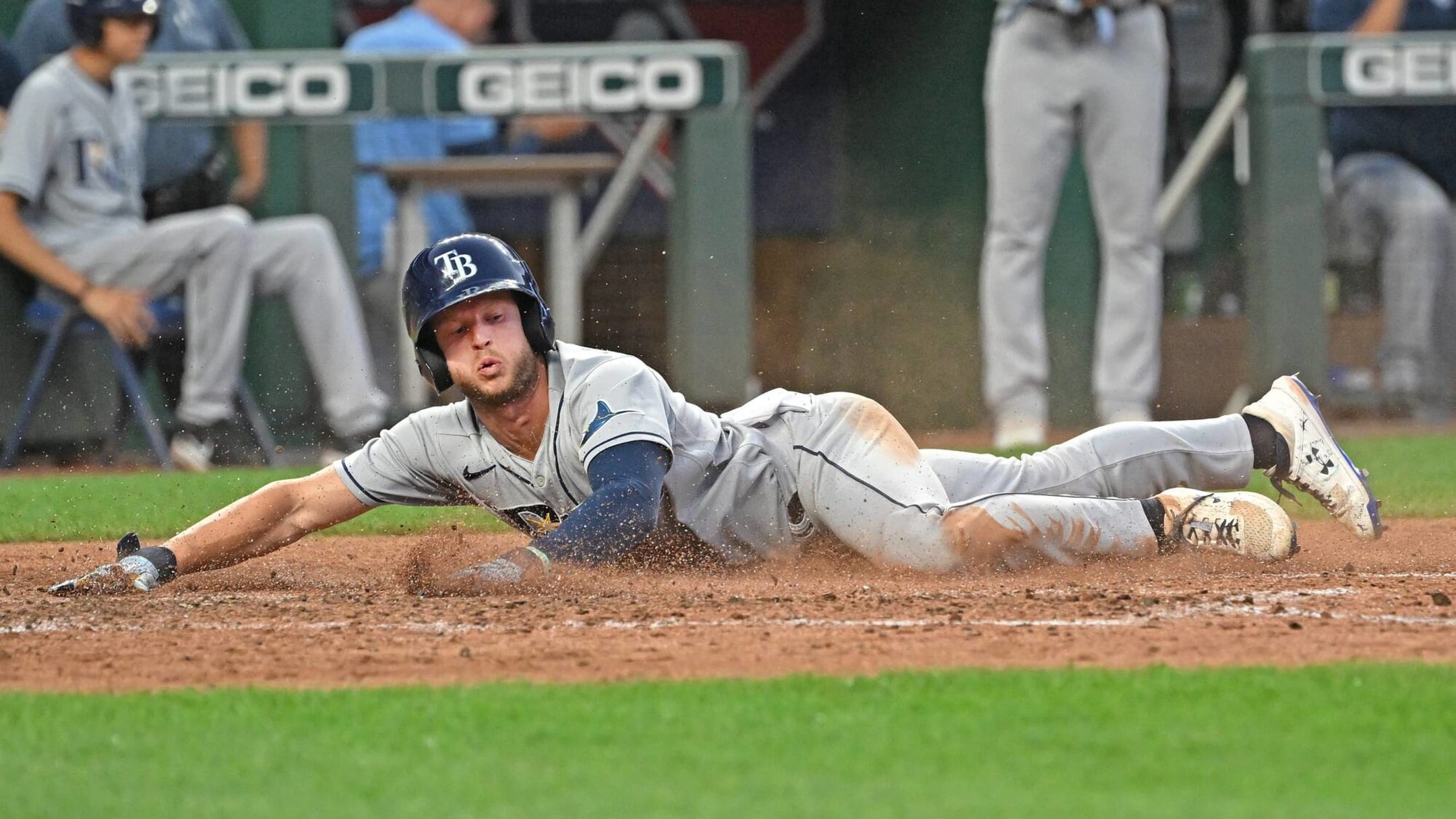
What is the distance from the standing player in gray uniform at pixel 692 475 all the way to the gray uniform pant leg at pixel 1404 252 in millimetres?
5156

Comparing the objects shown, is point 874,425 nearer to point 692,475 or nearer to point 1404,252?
point 692,475

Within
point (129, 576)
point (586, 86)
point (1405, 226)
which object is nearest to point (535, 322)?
point (129, 576)

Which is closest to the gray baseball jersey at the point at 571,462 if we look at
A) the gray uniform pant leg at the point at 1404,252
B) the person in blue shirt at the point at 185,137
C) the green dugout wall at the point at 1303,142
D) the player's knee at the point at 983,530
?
the player's knee at the point at 983,530

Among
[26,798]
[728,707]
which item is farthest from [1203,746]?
[26,798]

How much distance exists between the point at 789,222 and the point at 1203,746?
9.92 meters

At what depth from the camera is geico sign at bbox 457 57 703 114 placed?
31.9 feet

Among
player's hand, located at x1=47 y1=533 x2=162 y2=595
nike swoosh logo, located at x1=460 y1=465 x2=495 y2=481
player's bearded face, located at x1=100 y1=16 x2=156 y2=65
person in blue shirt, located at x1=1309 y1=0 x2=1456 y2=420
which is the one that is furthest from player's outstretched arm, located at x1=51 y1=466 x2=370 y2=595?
person in blue shirt, located at x1=1309 y1=0 x2=1456 y2=420

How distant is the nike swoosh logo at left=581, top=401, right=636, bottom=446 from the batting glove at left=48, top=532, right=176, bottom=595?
117 centimetres

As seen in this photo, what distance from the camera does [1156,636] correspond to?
418 centimetres

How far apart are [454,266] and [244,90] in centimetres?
522

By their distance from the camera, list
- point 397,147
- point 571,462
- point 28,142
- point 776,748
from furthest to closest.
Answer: point 397,147
point 28,142
point 571,462
point 776,748

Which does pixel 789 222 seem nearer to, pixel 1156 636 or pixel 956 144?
pixel 956 144

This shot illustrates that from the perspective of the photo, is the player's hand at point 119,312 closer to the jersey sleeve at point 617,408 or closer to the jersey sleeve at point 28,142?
the jersey sleeve at point 28,142

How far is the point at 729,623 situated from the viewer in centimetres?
441
